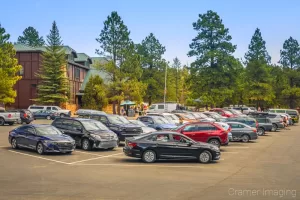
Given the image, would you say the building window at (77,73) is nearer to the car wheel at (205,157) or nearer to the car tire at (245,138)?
the car tire at (245,138)

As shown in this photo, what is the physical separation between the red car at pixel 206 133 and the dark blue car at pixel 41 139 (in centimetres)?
687

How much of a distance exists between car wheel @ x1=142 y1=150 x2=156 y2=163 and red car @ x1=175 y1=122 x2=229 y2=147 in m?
5.79

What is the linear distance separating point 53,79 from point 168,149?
134 ft

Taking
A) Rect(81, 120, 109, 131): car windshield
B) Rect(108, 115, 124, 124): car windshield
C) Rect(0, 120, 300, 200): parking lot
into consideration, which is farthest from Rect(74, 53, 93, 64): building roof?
Rect(0, 120, 300, 200): parking lot

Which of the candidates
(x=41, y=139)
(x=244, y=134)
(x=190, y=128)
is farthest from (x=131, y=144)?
(x=244, y=134)

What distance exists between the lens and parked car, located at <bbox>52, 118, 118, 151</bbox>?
21.4m

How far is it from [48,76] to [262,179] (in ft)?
150

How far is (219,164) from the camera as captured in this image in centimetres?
1775

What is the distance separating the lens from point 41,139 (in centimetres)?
1966

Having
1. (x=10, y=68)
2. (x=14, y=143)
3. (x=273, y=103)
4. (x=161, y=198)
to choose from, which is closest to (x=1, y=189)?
(x=161, y=198)

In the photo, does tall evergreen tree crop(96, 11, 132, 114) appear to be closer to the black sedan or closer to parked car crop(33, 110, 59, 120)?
parked car crop(33, 110, 59, 120)

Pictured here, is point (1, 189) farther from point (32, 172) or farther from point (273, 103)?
point (273, 103)

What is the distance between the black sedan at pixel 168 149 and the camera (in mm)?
17766

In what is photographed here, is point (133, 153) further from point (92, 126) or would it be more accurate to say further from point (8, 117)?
point (8, 117)
